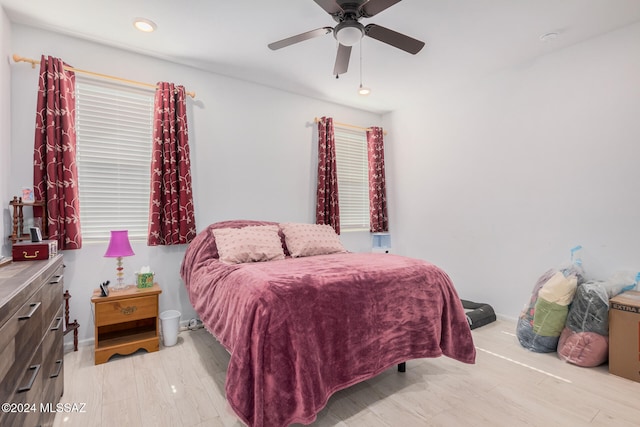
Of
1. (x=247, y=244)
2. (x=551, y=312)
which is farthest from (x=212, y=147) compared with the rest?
(x=551, y=312)

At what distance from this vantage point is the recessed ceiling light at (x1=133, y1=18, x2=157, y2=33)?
8.00 feet

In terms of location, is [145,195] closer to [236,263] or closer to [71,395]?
[236,263]

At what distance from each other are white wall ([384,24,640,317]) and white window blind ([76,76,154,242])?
10.9 feet

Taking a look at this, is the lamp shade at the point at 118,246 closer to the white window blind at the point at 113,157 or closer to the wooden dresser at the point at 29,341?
the white window blind at the point at 113,157

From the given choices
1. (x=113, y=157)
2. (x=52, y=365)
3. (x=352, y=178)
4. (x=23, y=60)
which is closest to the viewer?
(x=52, y=365)

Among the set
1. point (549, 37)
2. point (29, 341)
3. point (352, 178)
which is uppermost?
point (549, 37)

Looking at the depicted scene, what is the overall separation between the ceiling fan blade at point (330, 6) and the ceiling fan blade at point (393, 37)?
226 millimetres

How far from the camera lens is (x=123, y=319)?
242cm

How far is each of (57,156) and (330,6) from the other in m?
2.41

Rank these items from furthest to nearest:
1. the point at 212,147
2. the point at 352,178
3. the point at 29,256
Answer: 1. the point at 352,178
2. the point at 212,147
3. the point at 29,256

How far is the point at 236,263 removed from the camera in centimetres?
253

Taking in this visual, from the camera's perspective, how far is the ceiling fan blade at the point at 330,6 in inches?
70.6

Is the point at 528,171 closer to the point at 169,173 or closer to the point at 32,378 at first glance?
the point at 169,173

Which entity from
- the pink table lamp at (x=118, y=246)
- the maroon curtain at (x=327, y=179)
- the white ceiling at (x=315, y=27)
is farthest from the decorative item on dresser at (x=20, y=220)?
the maroon curtain at (x=327, y=179)
